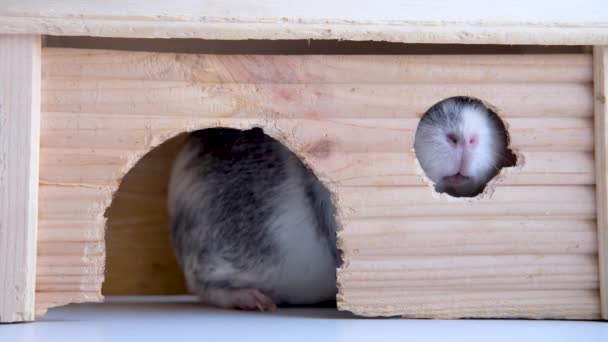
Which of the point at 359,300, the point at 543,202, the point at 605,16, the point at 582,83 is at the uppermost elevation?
the point at 605,16

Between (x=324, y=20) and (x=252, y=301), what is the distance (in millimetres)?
626

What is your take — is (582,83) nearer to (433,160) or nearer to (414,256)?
(433,160)

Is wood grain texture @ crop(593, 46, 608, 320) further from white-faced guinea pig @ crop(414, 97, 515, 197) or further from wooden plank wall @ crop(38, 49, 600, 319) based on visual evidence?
white-faced guinea pig @ crop(414, 97, 515, 197)

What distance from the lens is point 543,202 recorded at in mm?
1558

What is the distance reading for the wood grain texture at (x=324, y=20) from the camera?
1.45 m

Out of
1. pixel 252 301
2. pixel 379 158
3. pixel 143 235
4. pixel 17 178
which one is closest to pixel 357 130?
pixel 379 158

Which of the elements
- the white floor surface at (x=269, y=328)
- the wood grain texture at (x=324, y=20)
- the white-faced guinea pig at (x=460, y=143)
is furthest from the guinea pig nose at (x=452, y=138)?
the white floor surface at (x=269, y=328)

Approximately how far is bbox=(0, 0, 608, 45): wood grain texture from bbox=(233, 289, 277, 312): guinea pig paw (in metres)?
0.58

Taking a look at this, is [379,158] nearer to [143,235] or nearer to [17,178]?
[17,178]

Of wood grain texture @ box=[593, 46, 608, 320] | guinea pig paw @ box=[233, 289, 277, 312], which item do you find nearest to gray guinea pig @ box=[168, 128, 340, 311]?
guinea pig paw @ box=[233, 289, 277, 312]

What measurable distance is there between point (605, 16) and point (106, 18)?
0.88 metres

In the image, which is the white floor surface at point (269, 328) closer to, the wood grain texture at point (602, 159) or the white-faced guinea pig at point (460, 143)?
the wood grain texture at point (602, 159)

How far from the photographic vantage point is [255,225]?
176 cm

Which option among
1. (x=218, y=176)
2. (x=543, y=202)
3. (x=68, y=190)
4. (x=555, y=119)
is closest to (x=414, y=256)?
(x=543, y=202)
